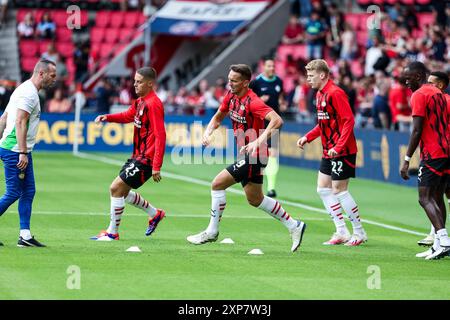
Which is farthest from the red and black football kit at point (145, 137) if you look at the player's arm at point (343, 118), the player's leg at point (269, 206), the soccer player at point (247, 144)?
the player's arm at point (343, 118)

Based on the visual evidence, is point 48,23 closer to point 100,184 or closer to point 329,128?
point 100,184

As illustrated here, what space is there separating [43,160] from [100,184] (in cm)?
705

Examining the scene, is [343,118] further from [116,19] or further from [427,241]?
[116,19]

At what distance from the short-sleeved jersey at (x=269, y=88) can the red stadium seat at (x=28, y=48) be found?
22.9m

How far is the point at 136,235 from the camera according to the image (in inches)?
584

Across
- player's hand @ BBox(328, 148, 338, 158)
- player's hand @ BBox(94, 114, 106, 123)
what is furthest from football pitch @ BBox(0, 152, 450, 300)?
player's hand @ BBox(94, 114, 106, 123)

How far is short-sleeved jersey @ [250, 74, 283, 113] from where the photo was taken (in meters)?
20.1

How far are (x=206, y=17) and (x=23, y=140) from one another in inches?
1090

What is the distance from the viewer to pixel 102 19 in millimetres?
43219

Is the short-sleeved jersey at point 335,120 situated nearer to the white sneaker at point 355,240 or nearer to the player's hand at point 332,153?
the player's hand at point 332,153

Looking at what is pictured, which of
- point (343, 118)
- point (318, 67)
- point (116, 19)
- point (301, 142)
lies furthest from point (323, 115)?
point (116, 19)

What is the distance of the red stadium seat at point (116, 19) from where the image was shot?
142 ft

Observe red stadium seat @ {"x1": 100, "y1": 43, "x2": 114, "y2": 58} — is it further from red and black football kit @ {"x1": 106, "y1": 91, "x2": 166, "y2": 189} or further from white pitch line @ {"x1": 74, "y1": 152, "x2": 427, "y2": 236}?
red and black football kit @ {"x1": 106, "y1": 91, "x2": 166, "y2": 189}
